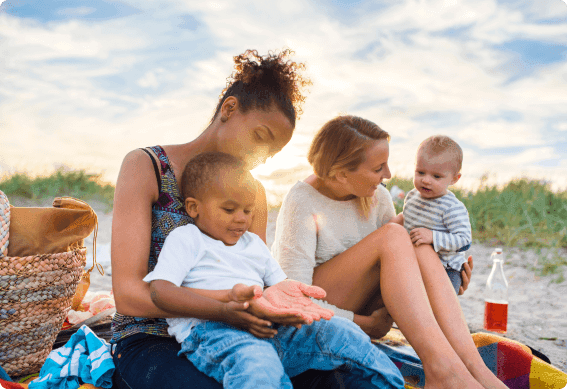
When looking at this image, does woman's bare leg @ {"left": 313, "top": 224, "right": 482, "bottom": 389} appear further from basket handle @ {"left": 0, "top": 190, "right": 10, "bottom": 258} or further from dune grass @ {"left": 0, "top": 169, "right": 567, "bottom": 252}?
dune grass @ {"left": 0, "top": 169, "right": 567, "bottom": 252}

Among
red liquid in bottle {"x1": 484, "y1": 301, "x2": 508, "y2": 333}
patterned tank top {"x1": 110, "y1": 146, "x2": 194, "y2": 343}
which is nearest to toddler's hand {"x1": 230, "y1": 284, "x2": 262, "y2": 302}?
patterned tank top {"x1": 110, "y1": 146, "x2": 194, "y2": 343}

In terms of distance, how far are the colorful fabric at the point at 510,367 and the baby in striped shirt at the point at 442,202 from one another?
0.35 m

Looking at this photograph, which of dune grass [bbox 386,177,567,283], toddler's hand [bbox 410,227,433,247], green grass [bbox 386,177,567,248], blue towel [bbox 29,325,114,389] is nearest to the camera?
blue towel [bbox 29,325,114,389]

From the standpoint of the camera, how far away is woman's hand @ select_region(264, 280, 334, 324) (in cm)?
140

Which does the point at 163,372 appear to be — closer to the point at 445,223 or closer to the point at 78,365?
the point at 78,365

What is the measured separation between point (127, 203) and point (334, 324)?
88 centimetres

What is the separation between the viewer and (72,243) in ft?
7.80

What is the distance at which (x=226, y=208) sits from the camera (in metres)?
1.63

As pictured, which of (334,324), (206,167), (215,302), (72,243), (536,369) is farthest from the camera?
(72,243)

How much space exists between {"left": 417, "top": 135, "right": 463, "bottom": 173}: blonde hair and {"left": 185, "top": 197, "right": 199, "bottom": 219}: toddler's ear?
55.7 inches

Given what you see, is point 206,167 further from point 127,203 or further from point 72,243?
point 72,243

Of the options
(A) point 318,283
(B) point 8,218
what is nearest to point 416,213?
(A) point 318,283

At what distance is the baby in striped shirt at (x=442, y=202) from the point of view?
2340 millimetres

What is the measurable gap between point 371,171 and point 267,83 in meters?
0.77
